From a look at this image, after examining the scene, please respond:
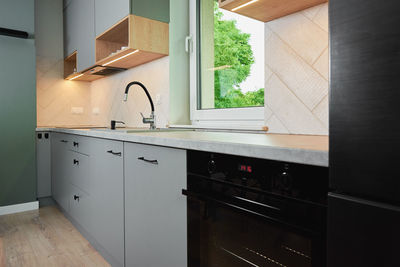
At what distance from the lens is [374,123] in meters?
0.54

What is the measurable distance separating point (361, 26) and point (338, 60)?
0.24 ft

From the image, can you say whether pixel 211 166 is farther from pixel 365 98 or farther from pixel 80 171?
pixel 80 171

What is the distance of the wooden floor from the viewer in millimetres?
1906

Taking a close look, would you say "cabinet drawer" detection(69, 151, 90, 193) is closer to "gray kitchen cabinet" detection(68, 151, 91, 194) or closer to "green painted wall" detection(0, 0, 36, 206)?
"gray kitchen cabinet" detection(68, 151, 91, 194)

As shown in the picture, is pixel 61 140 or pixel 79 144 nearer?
pixel 79 144

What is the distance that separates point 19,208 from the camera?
2.93 m

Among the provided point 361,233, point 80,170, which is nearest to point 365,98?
point 361,233

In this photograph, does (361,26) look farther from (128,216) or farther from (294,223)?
(128,216)

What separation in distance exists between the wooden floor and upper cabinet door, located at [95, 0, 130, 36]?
1789 millimetres

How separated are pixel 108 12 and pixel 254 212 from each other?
2285mm

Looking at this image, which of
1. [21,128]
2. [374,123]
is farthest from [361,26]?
[21,128]

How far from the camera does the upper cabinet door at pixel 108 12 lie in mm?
2217

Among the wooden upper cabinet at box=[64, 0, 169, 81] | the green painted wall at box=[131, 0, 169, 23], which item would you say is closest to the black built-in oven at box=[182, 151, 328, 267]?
the wooden upper cabinet at box=[64, 0, 169, 81]

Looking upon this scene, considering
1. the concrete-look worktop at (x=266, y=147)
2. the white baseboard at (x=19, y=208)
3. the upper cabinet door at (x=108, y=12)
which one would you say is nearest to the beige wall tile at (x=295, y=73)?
the concrete-look worktop at (x=266, y=147)
